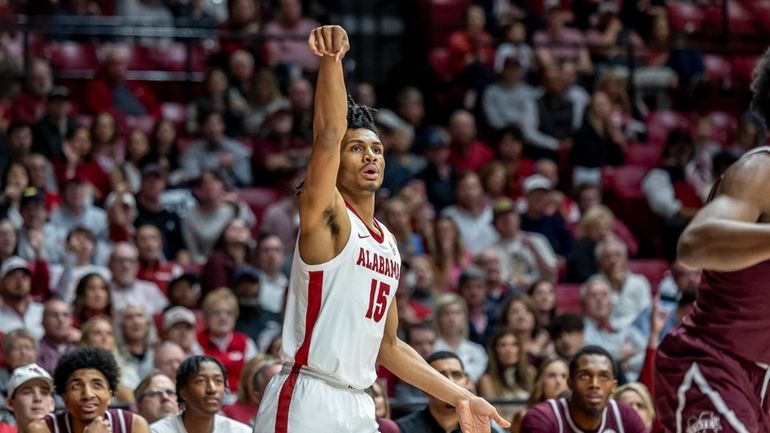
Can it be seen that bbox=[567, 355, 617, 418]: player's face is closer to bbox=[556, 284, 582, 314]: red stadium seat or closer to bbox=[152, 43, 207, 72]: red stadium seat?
bbox=[556, 284, 582, 314]: red stadium seat

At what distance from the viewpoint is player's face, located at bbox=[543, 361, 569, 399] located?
8727mm

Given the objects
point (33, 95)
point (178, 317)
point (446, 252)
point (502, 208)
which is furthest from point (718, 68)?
point (178, 317)

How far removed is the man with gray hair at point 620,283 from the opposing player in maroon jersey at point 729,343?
6868 mm

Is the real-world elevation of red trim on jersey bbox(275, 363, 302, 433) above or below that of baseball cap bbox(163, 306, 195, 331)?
above

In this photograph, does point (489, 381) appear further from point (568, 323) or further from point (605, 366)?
point (605, 366)

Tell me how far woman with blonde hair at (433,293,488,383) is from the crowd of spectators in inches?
0.7

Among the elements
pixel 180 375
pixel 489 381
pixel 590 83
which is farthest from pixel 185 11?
pixel 180 375

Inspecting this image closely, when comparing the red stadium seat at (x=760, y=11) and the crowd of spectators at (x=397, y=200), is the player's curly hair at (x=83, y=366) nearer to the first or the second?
the crowd of spectators at (x=397, y=200)

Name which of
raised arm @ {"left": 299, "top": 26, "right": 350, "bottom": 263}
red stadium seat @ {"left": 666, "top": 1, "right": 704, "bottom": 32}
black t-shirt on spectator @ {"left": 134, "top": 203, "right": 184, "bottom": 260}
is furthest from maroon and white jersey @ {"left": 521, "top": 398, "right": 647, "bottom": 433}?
red stadium seat @ {"left": 666, "top": 1, "right": 704, "bottom": 32}

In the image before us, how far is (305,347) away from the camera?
5.27 meters

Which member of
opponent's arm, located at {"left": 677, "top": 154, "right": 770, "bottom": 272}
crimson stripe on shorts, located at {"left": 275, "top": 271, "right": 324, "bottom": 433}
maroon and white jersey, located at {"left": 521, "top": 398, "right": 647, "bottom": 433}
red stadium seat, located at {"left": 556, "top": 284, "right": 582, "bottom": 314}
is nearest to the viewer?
opponent's arm, located at {"left": 677, "top": 154, "right": 770, "bottom": 272}

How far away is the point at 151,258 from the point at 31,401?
3826 mm

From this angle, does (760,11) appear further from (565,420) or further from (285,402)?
(285,402)

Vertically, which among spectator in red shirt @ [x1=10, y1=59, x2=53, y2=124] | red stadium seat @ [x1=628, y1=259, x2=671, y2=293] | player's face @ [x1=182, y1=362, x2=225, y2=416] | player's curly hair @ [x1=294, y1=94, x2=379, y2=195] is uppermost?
player's curly hair @ [x1=294, y1=94, x2=379, y2=195]
